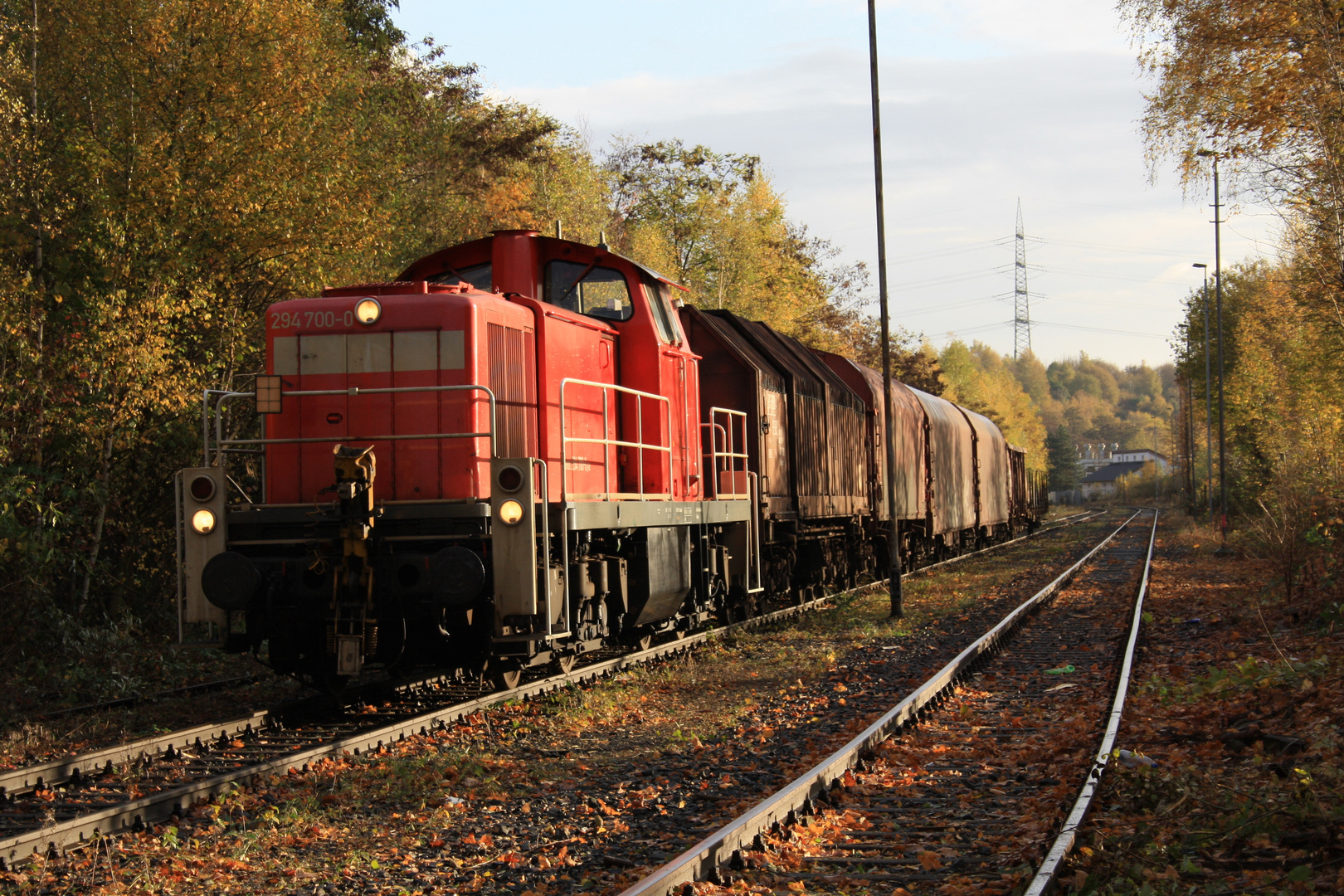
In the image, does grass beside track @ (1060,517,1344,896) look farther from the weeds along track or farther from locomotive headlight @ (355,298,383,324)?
locomotive headlight @ (355,298,383,324)

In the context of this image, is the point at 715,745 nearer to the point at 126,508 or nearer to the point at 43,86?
the point at 126,508

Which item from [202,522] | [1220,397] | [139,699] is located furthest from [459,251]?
[1220,397]

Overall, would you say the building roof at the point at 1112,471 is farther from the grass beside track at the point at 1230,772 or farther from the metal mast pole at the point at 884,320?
the grass beside track at the point at 1230,772

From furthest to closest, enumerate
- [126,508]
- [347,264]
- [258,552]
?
[347,264] < [126,508] < [258,552]

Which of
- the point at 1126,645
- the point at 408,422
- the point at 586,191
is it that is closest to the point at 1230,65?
the point at 1126,645

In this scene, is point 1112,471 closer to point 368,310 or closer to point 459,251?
point 459,251

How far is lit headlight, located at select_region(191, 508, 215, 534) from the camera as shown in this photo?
7859mm

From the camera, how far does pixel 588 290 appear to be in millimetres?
9891

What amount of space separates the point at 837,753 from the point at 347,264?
1067 cm

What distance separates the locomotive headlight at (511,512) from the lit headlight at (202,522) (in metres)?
2.15

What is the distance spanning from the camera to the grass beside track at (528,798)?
4.74 m

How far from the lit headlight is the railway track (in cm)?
459

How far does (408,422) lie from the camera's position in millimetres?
8328

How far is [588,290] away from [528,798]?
5.10 m
